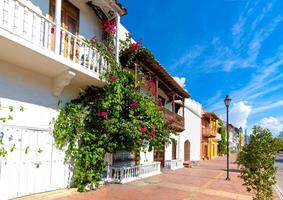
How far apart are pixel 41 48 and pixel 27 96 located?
5.34ft

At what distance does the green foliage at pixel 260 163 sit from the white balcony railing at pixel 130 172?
20.4 feet

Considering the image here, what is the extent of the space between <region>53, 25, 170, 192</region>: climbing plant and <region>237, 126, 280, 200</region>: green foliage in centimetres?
475

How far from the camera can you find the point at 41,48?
8.07m

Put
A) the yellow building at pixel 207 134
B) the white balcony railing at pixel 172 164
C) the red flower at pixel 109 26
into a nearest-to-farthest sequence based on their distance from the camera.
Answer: the red flower at pixel 109 26 → the white balcony railing at pixel 172 164 → the yellow building at pixel 207 134

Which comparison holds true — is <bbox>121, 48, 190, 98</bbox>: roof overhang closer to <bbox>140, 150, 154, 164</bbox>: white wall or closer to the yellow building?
<bbox>140, 150, 154, 164</bbox>: white wall

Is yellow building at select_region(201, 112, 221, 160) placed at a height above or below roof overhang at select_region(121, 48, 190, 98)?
below

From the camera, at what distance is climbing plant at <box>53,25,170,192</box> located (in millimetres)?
10227

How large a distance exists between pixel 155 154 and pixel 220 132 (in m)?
36.5

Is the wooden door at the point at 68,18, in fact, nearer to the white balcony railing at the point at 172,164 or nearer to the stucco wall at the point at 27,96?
the stucco wall at the point at 27,96

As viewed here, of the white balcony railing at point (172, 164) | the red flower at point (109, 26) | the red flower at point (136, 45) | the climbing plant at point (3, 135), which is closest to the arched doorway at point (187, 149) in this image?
the white balcony railing at point (172, 164)

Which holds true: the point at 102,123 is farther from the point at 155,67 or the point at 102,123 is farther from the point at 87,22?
the point at 155,67

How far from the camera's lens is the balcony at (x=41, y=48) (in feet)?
24.5

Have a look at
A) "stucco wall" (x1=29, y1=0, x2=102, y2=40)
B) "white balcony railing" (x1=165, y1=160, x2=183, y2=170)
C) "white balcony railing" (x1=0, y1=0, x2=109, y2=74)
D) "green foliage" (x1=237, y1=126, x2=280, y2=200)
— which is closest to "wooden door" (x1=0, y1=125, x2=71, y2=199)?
"white balcony railing" (x1=0, y1=0, x2=109, y2=74)

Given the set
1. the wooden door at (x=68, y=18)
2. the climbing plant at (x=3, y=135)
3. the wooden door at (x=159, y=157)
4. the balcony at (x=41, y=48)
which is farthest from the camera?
the wooden door at (x=159, y=157)
